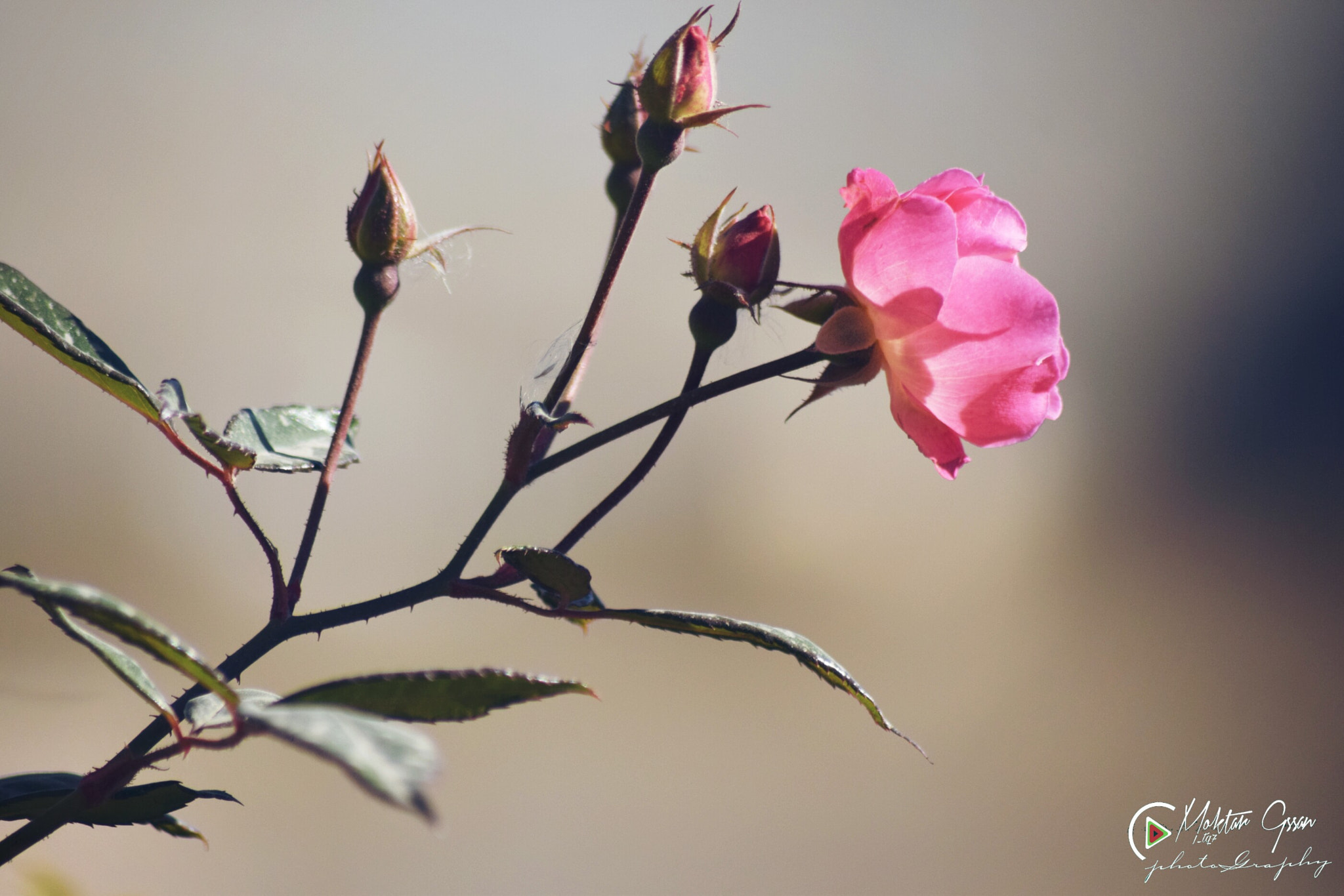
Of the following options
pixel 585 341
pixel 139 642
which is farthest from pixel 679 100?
pixel 139 642

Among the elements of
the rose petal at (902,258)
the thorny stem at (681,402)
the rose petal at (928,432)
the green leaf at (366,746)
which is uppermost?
the rose petal at (902,258)

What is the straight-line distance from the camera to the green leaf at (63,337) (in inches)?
8.0

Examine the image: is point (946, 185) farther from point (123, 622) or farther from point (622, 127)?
point (123, 622)

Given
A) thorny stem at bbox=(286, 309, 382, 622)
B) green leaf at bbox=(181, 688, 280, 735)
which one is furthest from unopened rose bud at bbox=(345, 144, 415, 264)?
green leaf at bbox=(181, 688, 280, 735)

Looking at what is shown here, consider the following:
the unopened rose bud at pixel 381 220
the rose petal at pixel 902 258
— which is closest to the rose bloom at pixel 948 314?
the rose petal at pixel 902 258

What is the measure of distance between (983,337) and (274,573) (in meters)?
0.18

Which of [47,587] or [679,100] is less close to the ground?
[679,100]

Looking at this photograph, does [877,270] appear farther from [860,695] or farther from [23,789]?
[23,789]

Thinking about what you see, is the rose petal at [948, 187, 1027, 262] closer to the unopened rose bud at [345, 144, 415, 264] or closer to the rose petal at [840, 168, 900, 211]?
the rose petal at [840, 168, 900, 211]

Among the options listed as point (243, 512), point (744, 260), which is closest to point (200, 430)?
point (243, 512)

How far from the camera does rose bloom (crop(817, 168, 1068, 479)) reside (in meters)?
0.23

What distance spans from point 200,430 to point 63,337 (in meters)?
0.03

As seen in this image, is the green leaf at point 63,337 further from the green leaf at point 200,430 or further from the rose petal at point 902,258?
the rose petal at point 902,258

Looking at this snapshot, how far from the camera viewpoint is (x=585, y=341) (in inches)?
9.0
